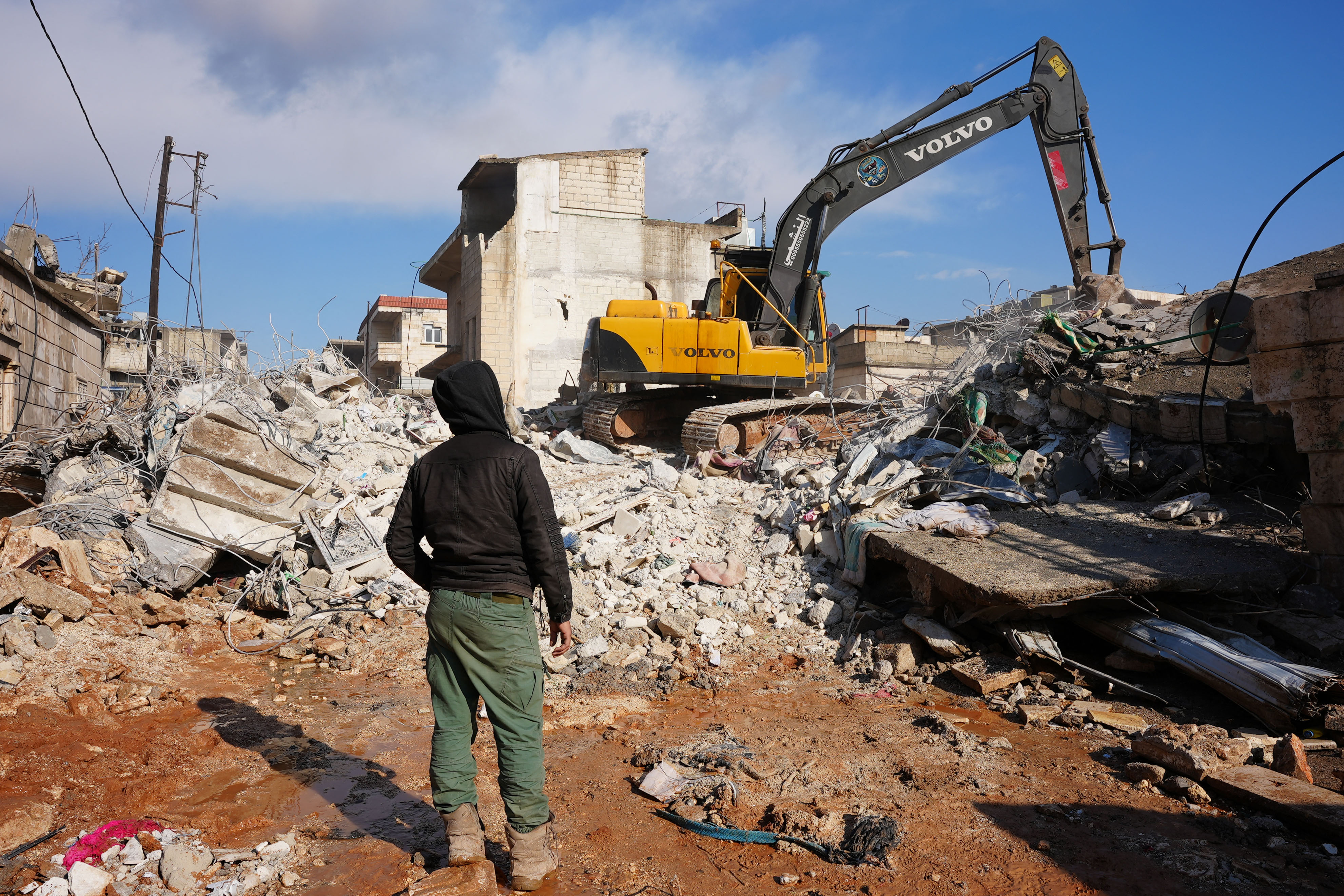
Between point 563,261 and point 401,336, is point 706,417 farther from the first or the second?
point 401,336

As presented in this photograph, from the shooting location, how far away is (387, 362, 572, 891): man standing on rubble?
2.86 metres

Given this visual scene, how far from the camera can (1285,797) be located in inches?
127

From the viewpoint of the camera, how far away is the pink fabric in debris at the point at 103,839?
2895 millimetres

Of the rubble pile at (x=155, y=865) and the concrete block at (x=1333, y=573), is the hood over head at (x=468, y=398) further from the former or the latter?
the concrete block at (x=1333, y=573)

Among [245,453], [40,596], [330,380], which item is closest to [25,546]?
[40,596]

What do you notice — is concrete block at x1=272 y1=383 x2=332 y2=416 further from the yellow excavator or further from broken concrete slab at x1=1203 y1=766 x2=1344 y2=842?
broken concrete slab at x1=1203 y1=766 x2=1344 y2=842

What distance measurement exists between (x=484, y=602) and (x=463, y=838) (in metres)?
0.83

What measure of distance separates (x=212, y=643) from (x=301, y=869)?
3.88 m

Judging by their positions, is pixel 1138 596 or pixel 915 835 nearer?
pixel 915 835

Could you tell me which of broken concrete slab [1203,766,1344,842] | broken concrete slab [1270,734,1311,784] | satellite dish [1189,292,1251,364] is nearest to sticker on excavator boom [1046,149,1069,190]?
satellite dish [1189,292,1251,364]

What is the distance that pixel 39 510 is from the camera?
6922mm

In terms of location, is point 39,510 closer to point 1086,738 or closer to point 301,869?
point 301,869

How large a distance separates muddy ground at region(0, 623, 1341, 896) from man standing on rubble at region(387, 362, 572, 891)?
31 centimetres

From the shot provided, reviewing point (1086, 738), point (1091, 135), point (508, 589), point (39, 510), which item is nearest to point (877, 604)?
point (1086, 738)
